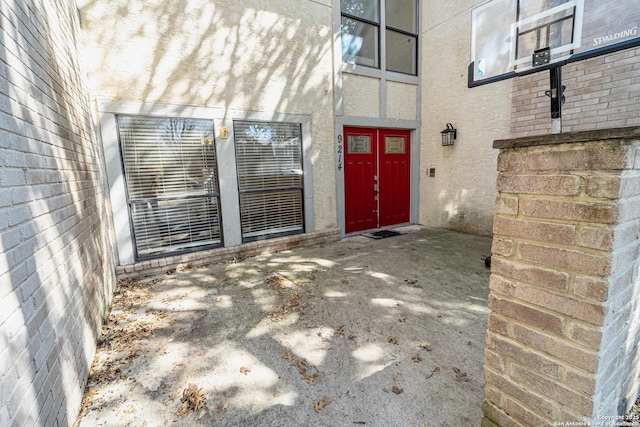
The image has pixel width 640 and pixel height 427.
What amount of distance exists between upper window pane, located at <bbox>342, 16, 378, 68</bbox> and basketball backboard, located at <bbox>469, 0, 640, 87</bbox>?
269 centimetres

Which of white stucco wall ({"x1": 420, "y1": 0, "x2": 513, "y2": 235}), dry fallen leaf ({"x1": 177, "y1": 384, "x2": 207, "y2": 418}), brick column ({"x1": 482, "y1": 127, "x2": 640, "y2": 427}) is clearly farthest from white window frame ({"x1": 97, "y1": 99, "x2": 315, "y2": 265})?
brick column ({"x1": 482, "y1": 127, "x2": 640, "y2": 427})

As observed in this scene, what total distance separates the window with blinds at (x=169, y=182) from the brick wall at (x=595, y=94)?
5.17 metres

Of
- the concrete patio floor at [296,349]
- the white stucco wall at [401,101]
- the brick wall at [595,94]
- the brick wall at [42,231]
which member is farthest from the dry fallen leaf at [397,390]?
the white stucco wall at [401,101]

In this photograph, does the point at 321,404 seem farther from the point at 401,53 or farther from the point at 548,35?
the point at 401,53

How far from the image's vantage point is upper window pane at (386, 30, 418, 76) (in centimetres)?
601

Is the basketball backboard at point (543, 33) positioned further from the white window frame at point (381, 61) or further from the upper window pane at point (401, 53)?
the upper window pane at point (401, 53)

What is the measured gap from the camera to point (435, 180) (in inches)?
252

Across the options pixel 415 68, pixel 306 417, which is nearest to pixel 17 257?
pixel 306 417

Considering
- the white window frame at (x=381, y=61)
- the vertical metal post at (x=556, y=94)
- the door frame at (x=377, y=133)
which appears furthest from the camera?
the door frame at (x=377, y=133)

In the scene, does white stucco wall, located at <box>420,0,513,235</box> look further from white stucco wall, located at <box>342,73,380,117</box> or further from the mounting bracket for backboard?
the mounting bracket for backboard

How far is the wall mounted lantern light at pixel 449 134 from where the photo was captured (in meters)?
5.83

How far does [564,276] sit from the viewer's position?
3.37 ft

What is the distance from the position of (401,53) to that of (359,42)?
1.14 meters

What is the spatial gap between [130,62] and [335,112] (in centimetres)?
324
